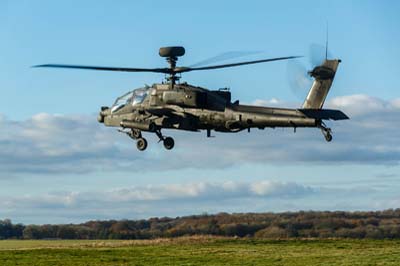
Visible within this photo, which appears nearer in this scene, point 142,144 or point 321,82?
point 321,82

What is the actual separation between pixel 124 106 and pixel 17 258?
2076 cm

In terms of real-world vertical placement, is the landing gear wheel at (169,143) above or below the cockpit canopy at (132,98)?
below

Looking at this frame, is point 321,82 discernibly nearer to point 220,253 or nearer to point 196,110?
point 196,110

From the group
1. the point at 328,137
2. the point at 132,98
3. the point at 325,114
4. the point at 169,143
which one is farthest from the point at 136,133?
the point at 328,137

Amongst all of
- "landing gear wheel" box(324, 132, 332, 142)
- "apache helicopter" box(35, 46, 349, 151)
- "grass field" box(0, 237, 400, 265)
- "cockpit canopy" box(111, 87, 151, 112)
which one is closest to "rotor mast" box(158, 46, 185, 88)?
"apache helicopter" box(35, 46, 349, 151)

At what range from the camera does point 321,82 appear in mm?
42625

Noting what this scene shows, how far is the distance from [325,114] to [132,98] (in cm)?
1143

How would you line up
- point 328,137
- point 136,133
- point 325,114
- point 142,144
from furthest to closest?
point 136,133, point 142,144, point 325,114, point 328,137

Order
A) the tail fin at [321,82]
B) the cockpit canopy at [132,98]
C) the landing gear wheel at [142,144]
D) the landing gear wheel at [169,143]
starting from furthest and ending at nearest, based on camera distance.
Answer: the cockpit canopy at [132,98], the landing gear wheel at [142,144], the landing gear wheel at [169,143], the tail fin at [321,82]

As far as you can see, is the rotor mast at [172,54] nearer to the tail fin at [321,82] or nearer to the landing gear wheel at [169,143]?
the landing gear wheel at [169,143]

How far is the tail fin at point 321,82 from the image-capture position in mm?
42272

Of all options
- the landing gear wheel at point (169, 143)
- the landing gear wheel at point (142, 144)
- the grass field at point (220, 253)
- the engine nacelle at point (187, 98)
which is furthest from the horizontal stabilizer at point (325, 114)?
the grass field at point (220, 253)

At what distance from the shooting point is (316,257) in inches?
2266

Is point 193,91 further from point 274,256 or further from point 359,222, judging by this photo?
point 359,222
